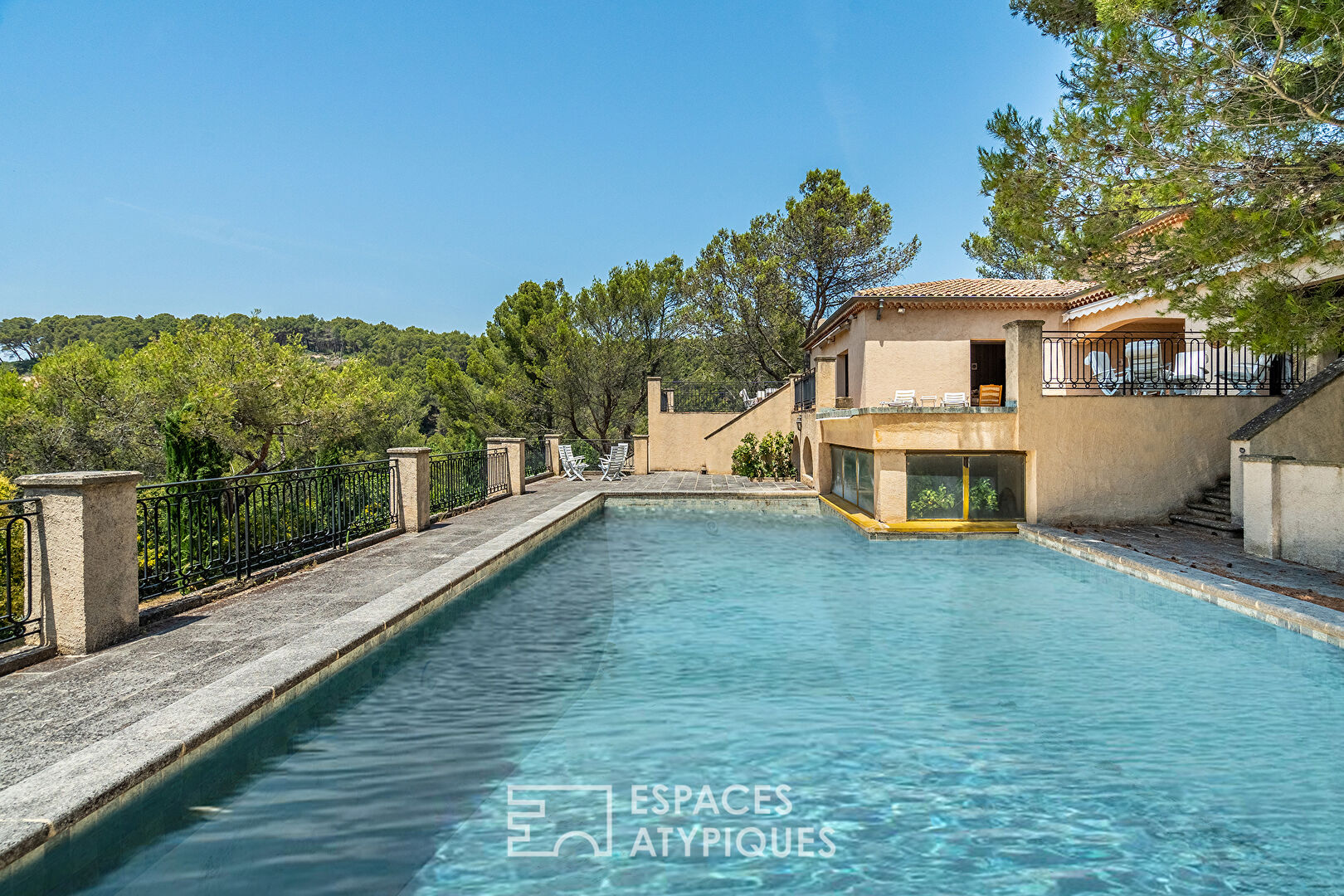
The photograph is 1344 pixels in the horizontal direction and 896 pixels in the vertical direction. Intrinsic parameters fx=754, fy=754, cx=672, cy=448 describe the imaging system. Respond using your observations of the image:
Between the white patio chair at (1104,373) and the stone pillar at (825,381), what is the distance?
Answer: 5899mm

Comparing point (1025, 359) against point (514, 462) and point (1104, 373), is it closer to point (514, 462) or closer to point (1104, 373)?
point (1104, 373)

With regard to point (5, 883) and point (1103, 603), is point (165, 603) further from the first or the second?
point (1103, 603)

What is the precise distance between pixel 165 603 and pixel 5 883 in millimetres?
4049

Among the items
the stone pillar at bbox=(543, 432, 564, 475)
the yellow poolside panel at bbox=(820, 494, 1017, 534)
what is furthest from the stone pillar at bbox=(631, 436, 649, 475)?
the yellow poolside panel at bbox=(820, 494, 1017, 534)

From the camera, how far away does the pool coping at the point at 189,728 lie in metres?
3.11

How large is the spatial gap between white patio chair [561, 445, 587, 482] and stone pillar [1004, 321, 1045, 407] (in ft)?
41.9

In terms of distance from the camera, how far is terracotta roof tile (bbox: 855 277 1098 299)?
18031 mm

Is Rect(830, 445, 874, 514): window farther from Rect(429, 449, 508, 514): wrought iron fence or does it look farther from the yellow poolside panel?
Rect(429, 449, 508, 514): wrought iron fence

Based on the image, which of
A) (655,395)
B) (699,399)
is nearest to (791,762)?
(655,395)

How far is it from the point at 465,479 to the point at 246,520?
24.5 feet

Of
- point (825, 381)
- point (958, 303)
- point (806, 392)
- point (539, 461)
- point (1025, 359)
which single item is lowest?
point (539, 461)

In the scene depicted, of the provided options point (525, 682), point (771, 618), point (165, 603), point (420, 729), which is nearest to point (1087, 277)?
point (771, 618)

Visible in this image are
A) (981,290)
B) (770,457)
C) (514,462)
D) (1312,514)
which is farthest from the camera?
(770,457)

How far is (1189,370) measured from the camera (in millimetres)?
13492
